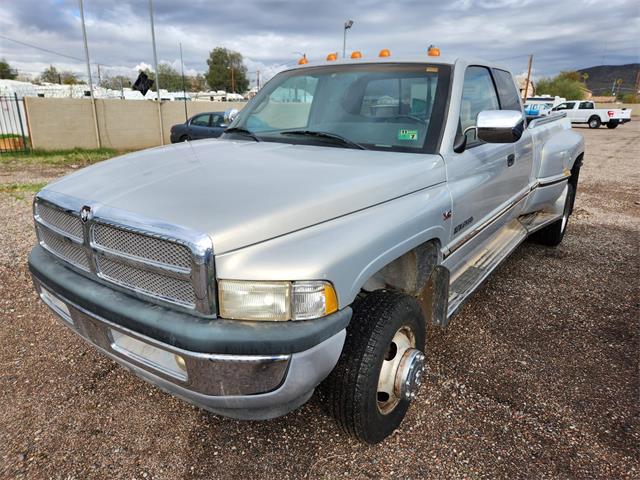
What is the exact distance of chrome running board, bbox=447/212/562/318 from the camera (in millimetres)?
2936

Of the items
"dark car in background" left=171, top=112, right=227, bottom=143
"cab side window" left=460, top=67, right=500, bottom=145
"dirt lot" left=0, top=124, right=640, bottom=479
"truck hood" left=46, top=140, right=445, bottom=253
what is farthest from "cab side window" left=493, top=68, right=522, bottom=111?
"dark car in background" left=171, top=112, right=227, bottom=143

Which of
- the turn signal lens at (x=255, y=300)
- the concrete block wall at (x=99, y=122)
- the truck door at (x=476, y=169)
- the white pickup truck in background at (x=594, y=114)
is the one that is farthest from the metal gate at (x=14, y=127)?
the white pickup truck in background at (x=594, y=114)

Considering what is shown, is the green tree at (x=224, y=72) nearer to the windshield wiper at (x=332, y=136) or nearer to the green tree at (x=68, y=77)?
the green tree at (x=68, y=77)

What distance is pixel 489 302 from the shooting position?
3893 mm

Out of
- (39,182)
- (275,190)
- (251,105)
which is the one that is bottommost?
(39,182)

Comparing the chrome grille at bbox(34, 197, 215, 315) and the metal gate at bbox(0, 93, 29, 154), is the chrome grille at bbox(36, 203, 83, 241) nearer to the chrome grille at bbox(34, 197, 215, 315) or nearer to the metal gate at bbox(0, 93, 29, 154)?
the chrome grille at bbox(34, 197, 215, 315)

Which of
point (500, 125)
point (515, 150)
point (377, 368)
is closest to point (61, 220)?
point (377, 368)

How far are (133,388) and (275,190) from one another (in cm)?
164

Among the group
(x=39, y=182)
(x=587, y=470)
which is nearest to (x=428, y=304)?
(x=587, y=470)

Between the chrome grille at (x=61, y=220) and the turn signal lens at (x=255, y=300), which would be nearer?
the turn signal lens at (x=255, y=300)

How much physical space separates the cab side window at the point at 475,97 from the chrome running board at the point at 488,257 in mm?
923

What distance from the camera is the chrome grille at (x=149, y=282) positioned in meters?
1.69

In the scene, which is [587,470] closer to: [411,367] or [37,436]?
[411,367]

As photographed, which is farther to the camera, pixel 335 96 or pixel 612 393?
pixel 335 96
